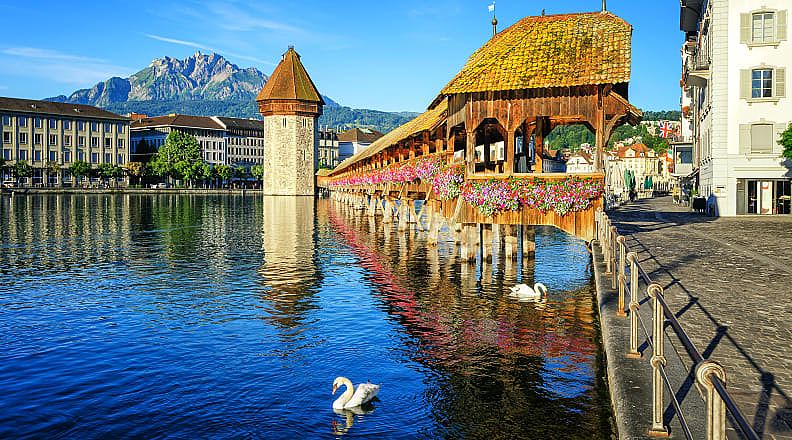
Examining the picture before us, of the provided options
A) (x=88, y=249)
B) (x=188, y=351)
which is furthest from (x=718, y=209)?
(x=188, y=351)

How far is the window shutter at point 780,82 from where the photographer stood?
36750 mm

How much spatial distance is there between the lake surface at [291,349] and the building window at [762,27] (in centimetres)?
1934

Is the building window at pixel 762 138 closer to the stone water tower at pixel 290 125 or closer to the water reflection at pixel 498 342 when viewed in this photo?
the water reflection at pixel 498 342

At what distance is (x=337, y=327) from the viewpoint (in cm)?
1502

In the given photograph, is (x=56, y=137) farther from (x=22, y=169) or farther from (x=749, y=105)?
(x=749, y=105)

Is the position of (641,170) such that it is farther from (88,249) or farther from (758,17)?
(88,249)

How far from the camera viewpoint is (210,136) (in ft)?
589

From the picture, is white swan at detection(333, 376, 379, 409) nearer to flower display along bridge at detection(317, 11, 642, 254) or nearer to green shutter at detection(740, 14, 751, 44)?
flower display along bridge at detection(317, 11, 642, 254)

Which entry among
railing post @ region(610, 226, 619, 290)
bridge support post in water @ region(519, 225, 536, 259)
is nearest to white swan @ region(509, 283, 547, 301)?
railing post @ region(610, 226, 619, 290)

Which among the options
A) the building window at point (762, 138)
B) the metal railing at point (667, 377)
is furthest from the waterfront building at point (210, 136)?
the metal railing at point (667, 377)

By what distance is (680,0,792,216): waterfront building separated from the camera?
36781 mm

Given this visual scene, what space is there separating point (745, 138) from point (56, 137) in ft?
400

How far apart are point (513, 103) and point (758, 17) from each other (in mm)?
24616

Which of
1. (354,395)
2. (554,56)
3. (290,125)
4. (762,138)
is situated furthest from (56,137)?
(354,395)
